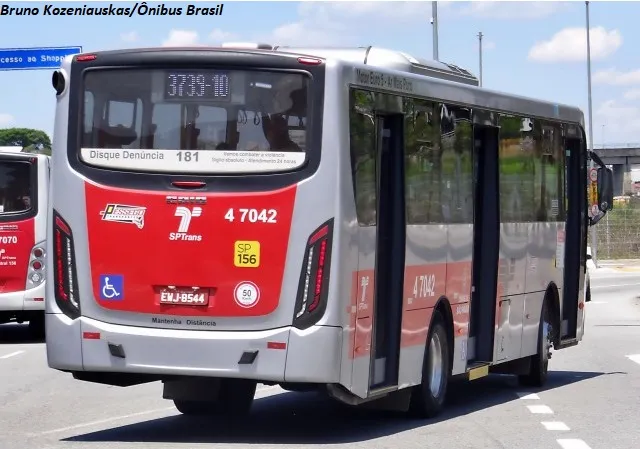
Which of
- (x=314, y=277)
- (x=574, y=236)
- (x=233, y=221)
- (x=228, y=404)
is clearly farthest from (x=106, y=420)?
(x=574, y=236)

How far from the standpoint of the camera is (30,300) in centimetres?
2367

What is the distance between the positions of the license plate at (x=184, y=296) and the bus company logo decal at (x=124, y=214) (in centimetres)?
54

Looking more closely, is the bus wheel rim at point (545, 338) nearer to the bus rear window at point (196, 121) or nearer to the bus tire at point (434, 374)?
the bus tire at point (434, 374)

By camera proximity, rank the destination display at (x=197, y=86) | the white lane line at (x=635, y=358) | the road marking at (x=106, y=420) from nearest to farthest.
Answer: the destination display at (x=197, y=86), the road marking at (x=106, y=420), the white lane line at (x=635, y=358)

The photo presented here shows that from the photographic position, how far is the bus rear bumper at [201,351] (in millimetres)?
11281

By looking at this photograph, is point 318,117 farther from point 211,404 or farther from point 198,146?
point 211,404

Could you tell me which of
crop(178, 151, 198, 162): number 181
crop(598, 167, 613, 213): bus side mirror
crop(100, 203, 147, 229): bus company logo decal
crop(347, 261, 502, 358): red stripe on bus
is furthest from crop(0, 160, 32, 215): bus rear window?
crop(178, 151, 198, 162): number 181

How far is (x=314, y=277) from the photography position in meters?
11.3

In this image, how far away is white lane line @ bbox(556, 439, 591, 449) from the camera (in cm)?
1138

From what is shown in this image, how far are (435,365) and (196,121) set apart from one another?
3.60 metres

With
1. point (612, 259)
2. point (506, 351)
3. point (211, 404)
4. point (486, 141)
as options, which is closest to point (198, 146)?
point (211, 404)

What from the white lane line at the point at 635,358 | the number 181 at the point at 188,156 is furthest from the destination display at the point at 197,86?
the white lane line at the point at 635,358

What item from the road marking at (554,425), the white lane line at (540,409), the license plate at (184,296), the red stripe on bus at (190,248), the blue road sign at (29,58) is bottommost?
the white lane line at (540,409)

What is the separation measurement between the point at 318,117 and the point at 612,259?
6115 centimetres
